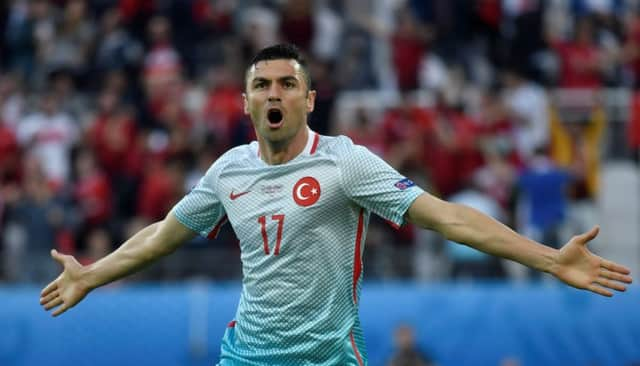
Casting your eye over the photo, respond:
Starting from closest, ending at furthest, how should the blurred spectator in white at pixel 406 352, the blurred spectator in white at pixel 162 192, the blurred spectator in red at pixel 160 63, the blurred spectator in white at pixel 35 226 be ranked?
the blurred spectator in white at pixel 406 352
the blurred spectator in white at pixel 35 226
the blurred spectator in white at pixel 162 192
the blurred spectator in red at pixel 160 63

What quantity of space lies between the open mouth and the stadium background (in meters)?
6.75

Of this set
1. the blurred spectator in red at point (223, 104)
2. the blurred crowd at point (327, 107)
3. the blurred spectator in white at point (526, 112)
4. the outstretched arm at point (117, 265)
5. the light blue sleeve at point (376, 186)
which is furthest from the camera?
the blurred spectator in white at point (526, 112)

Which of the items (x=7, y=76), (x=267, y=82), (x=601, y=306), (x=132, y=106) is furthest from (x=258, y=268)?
(x=7, y=76)

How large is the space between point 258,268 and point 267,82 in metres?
0.79

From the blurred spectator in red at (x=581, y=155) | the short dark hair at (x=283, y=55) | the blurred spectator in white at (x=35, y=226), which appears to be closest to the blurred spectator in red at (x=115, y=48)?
the blurred spectator in white at (x=35, y=226)

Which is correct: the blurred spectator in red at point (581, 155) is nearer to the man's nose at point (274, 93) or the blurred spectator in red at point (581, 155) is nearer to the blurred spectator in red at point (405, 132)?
the blurred spectator in red at point (405, 132)

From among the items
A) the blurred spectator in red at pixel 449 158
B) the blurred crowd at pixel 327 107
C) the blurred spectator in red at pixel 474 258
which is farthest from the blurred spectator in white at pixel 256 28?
the blurred spectator in red at pixel 474 258

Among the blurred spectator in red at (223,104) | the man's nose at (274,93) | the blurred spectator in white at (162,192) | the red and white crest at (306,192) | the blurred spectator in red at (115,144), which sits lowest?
the blurred spectator in white at (162,192)

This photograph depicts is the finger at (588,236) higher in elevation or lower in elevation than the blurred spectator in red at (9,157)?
higher

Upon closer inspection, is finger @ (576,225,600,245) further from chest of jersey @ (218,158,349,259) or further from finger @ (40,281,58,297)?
finger @ (40,281,58,297)

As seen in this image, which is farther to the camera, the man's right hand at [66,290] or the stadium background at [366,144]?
the stadium background at [366,144]

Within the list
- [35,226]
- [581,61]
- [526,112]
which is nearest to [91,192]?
[35,226]

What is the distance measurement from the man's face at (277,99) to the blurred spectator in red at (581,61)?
1106 centimetres

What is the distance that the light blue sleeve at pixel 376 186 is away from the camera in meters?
5.57
